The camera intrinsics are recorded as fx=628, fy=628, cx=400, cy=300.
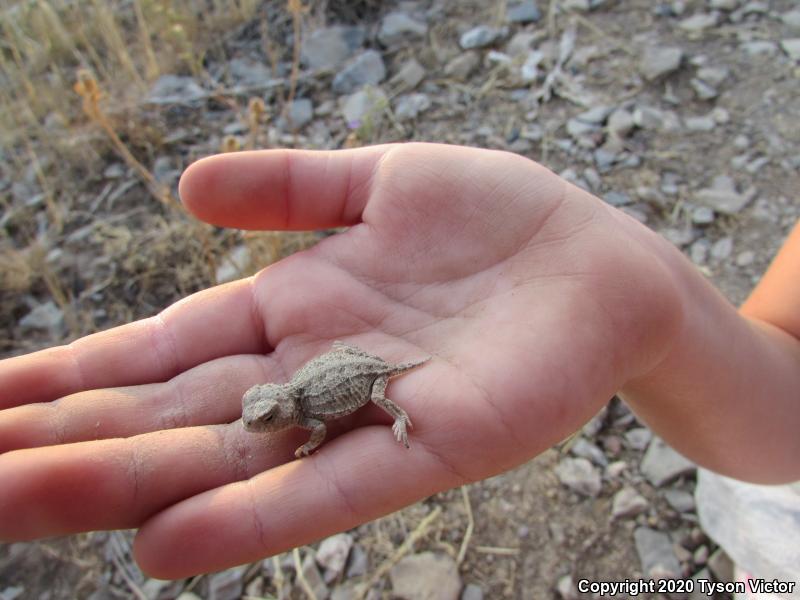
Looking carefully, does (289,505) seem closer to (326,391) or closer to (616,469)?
(326,391)

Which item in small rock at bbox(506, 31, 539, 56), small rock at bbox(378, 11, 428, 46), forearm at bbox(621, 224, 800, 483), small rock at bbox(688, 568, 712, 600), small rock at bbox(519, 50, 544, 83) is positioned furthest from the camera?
small rock at bbox(378, 11, 428, 46)

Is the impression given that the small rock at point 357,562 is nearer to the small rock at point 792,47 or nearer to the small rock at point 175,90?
the small rock at point 175,90

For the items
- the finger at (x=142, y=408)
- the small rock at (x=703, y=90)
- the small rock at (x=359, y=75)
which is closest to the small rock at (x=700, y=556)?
the finger at (x=142, y=408)

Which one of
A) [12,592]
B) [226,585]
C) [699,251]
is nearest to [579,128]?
[699,251]

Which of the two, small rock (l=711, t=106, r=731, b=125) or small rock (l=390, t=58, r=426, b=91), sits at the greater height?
small rock (l=390, t=58, r=426, b=91)

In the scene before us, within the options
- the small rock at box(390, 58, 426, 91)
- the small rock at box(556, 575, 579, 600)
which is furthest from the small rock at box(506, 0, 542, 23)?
the small rock at box(556, 575, 579, 600)

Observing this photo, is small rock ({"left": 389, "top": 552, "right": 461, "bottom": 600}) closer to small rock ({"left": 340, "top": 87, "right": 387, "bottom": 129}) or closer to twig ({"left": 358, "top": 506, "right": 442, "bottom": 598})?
twig ({"left": 358, "top": 506, "right": 442, "bottom": 598})
